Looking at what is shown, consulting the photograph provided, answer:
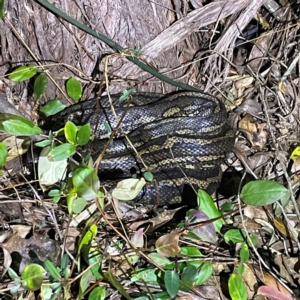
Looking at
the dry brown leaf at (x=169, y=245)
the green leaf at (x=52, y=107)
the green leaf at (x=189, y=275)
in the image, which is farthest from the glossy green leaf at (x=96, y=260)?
the green leaf at (x=52, y=107)

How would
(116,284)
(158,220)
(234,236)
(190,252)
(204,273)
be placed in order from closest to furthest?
(116,284) < (204,273) < (190,252) < (234,236) < (158,220)

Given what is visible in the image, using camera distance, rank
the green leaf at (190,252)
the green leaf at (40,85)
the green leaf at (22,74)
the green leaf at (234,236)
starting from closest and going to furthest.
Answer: the green leaf at (190,252) → the green leaf at (234,236) → the green leaf at (22,74) → the green leaf at (40,85)

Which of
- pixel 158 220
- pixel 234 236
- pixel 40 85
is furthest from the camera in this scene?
pixel 40 85

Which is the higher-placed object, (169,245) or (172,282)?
(169,245)

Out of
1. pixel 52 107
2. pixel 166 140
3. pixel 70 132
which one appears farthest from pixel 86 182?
pixel 166 140

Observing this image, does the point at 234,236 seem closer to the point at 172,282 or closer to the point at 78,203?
the point at 172,282

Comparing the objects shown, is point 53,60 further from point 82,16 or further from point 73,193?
point 73,193

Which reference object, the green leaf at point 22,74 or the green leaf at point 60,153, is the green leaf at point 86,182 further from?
the green leaf at point 22,74
